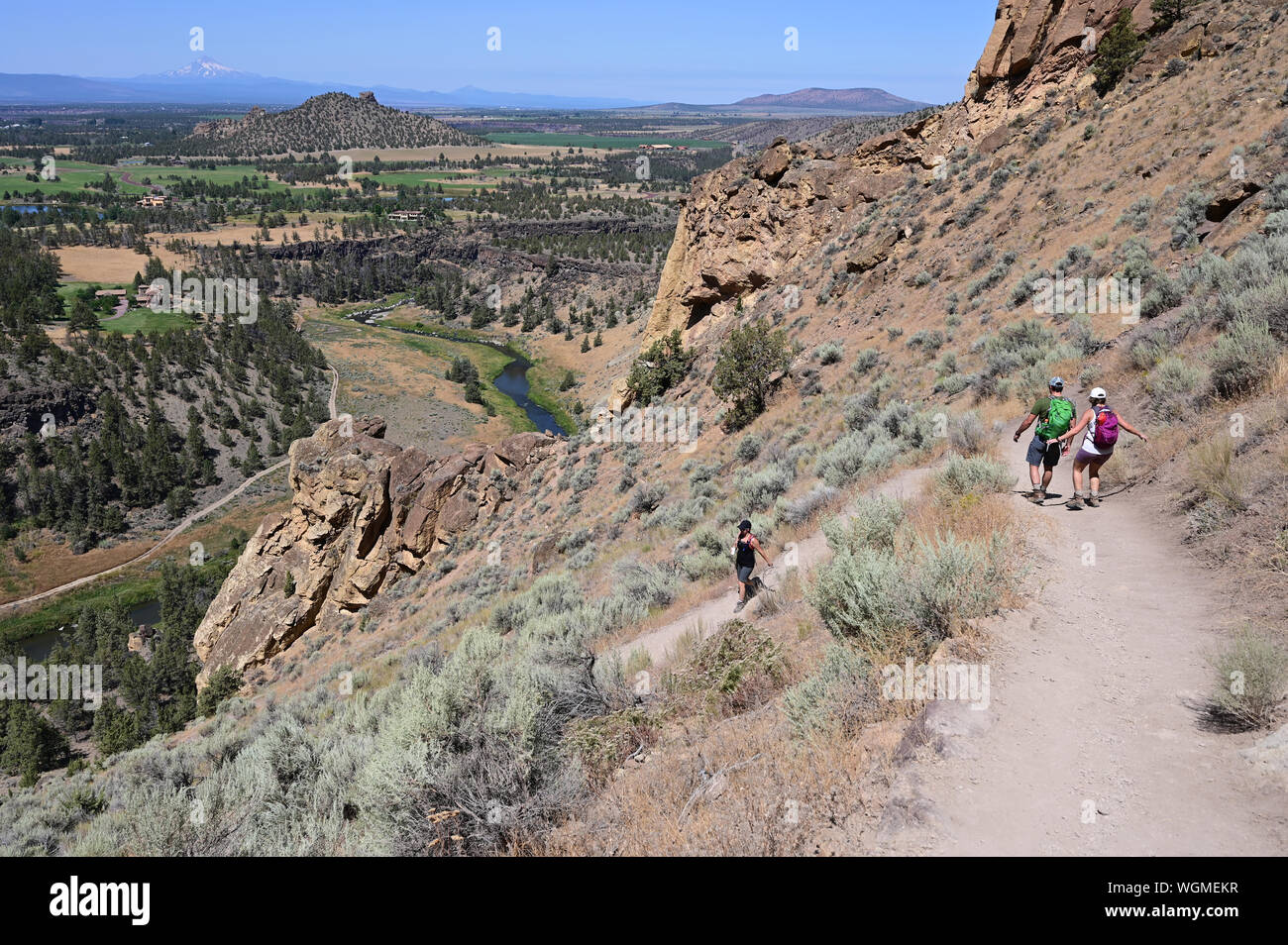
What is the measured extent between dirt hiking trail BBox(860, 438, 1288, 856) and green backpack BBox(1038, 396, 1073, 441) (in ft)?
7.41

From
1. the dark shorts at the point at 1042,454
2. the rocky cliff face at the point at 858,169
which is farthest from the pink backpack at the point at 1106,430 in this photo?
the rocky cliff face at the point at 858,169

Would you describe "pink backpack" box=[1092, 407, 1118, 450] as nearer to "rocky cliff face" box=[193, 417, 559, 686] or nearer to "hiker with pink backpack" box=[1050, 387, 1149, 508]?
"hiker with pink backpack" box=[1050, 387, 1149, 508]

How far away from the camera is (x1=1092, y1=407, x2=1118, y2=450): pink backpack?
755 centimetres

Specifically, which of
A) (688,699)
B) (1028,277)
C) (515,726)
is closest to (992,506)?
(688,699)

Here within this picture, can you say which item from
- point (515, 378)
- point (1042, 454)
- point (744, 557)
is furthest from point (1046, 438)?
point (515, 378)

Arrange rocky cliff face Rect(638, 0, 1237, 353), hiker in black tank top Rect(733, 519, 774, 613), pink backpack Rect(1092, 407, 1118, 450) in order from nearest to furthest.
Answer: pink backpack Rect(1092, 407, 1118, 450), hiker in black tank top Rect(733, 519, 774, 613), rocky cliff face Rect(638, 0, 1237, 353)

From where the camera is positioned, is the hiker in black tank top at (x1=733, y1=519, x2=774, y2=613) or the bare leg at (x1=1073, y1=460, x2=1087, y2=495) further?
the hiker in black tank top at (x1=733, y1=519, x2=774, y2=613)

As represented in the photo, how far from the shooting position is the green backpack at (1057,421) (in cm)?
802

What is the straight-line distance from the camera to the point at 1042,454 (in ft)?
26.7

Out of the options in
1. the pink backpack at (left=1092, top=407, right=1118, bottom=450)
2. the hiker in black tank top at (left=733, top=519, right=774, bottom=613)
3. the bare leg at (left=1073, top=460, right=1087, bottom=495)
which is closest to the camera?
the pink backpack at (left=1092, top=407, right=1118, bottom=450)

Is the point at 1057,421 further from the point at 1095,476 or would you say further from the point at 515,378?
the point at 515,378

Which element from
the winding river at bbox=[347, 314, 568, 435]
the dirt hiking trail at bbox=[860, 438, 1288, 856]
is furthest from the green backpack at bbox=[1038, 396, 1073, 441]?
the winding river at bbox=[347, 314, 568, 435]

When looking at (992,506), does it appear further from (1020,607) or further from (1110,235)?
(1110,235)
